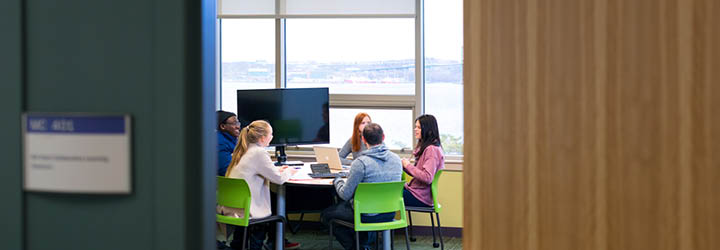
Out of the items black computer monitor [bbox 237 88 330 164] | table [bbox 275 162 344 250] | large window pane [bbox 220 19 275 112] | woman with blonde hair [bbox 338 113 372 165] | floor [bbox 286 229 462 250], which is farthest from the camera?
large window pane [bbox 220 19 275 112]

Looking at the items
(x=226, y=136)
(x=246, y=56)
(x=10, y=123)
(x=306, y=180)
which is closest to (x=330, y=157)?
(x=306, y=180)

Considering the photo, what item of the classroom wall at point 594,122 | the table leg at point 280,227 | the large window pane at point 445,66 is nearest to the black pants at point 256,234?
the table leg at point 280,227

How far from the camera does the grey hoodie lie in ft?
15.5

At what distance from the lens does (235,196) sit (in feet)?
15.4

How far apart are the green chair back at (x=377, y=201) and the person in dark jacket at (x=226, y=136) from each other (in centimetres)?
136

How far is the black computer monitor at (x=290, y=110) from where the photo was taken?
6.44m

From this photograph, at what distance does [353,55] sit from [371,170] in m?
2.20

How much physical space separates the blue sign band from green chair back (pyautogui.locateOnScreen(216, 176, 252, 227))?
3147mm

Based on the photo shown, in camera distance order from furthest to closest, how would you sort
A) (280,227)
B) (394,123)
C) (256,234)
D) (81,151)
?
1. (394,123)
2. (256,234)
3. (280,227)
4. (81,151)

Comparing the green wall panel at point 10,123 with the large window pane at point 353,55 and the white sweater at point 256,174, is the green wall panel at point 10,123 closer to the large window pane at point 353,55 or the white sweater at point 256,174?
the white sweater at point 256,174

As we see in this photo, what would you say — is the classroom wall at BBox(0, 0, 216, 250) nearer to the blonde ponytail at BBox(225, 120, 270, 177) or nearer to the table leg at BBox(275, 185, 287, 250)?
the blonde ponytail at BBox(225, 120, 270, 177)

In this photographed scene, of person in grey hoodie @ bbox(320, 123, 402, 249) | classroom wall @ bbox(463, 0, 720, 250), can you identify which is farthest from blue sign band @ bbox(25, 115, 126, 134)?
person in grey hoodie @ bbox(320, 123, 402, 249)

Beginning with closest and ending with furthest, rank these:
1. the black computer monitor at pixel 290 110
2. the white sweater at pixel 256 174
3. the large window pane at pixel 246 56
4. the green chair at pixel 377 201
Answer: the green chair at pixel 377 201 → the white sweater at pixel 256 174 → the black computer monitor at pixel 290 110 → the large window pane at pixel 246 56

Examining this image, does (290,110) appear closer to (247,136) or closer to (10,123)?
(247,136)
